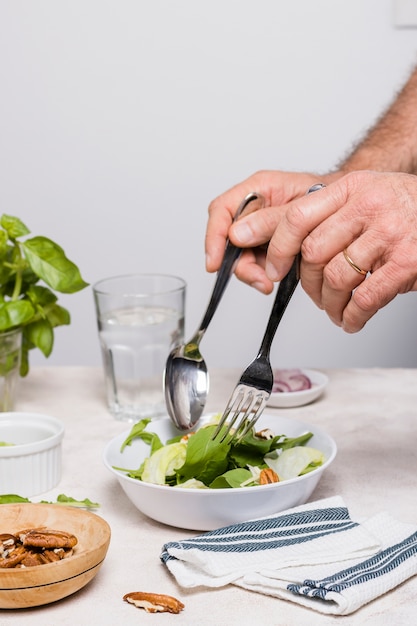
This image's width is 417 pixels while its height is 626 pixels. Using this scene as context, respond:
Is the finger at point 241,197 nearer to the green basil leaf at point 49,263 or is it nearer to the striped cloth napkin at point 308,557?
the green basil leaf at point 49,263

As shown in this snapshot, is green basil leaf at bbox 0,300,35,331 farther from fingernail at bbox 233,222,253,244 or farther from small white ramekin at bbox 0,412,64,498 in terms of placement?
fingernail at bbox 233,222,253,244

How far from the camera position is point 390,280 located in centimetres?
112

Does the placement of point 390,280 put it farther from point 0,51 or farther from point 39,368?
point 0,51

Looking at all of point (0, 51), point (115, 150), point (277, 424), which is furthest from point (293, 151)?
point (277, 424)

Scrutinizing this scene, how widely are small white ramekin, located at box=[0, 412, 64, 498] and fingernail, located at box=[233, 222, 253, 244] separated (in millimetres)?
376

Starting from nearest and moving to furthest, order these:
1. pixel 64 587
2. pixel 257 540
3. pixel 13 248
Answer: pixel 64 587 < pixel 257 540 < pixel 13 248

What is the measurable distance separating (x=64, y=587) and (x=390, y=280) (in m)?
0.54

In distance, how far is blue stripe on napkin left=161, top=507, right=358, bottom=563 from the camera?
92cm

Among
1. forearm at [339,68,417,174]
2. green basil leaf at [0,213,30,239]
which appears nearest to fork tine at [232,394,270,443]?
green basil leaf at [0,213,30,239]

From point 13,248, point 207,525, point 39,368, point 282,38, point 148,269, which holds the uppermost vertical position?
point 282,38

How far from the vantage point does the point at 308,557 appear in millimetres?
899

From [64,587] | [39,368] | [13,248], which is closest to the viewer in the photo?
[64,587]

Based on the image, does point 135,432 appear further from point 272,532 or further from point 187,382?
point 272,532

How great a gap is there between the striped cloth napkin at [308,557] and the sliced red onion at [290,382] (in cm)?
52
